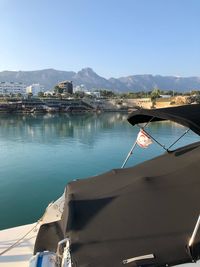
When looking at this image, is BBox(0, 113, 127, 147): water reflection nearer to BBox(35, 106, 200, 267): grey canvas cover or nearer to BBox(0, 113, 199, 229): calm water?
BBox(0, 113, 199, 229): calm water

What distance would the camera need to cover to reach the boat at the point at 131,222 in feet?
9.00

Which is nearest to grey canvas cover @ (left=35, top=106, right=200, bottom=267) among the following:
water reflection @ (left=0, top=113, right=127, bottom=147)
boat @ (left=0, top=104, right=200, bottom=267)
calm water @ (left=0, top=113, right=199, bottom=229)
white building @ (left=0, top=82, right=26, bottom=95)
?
boat @ (left=0, top=104, right=200, bottom=267)

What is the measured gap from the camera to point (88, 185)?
14.1ft

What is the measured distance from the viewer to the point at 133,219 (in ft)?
10.4

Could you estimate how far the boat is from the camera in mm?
2744

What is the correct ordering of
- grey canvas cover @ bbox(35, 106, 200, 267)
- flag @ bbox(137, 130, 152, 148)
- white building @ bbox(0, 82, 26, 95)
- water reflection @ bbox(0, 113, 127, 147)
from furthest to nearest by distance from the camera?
white building @ bbox(0, 82, 26, 95) → water reflection @ bbox(0, 113, 127, 147) → flag @ bbox(137, 130, 152, 148) → grey canvas cover @ bbox(35, 106, 200, 267)

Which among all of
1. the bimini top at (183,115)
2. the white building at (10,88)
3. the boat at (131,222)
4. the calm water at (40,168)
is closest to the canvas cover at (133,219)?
the boat at (131,222)

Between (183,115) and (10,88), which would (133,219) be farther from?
(10,88)

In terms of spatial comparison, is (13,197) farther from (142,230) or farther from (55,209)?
(142,230)

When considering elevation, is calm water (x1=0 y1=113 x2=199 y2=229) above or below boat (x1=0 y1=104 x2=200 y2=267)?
below

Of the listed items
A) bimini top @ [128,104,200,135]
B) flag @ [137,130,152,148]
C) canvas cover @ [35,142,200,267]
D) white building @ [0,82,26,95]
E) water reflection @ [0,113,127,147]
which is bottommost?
water reflection @ [0,113,127,147]

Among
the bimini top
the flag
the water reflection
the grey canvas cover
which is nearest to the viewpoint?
the grey canvas cover

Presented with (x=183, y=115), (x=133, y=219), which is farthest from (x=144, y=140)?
(x=133, y=219)

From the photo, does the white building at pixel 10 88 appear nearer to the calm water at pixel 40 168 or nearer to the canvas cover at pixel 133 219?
the calm water at pixel 40 168
